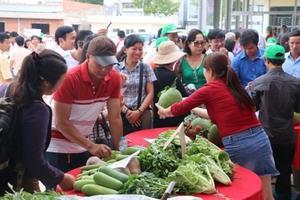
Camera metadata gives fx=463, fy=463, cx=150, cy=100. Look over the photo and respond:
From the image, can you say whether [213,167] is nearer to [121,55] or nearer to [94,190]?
[94,190]

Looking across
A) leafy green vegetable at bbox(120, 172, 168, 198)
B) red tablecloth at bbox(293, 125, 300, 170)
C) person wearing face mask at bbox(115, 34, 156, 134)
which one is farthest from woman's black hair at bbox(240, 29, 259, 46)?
leafy green vegetable at bbox(120, 172, 168, 198)

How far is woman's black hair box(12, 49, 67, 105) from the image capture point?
2168 millimetres

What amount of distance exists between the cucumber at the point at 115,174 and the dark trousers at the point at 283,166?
1.94 metres

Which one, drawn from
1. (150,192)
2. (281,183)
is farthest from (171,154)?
(281,183)

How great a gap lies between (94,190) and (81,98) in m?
0.82

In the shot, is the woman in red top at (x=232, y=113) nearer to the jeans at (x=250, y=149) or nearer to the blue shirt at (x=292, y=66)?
the jeans at (x=250, y=149)

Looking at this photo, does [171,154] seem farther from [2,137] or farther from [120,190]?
[2,137]

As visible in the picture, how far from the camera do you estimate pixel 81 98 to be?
2963 millimetres

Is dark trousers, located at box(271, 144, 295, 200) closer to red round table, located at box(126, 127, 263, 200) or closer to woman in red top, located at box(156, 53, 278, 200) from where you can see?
woman in red top, located at box(156, 53, 278, 200)

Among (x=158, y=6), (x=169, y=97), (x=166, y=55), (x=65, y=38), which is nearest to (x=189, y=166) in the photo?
(x=169, y=97)

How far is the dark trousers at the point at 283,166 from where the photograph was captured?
154 inches

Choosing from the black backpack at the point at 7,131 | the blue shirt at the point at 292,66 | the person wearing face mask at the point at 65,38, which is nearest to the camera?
the black backpack at the point at 7,131

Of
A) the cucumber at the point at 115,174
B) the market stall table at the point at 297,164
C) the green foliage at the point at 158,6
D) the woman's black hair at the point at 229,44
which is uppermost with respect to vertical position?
the green foliage at the point at 158,6

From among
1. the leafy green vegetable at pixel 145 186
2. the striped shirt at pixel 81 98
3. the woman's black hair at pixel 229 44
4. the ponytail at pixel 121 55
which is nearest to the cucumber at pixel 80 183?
the leafy green vegetable at pixel 145 186
